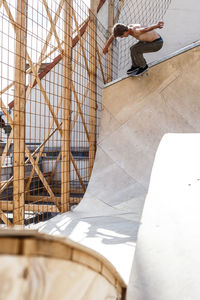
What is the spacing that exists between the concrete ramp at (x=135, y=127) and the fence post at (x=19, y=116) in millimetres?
650

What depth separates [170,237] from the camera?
1.43 meters

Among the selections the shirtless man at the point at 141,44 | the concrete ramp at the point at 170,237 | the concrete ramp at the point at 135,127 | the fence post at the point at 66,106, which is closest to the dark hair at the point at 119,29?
the shirtless man at the point at 141,44

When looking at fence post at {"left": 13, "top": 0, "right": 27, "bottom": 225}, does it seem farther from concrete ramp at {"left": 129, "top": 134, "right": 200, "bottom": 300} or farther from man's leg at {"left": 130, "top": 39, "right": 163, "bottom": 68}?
man's leg at {"left": 130, "top": 39, "right": 163, "bottom": 68}

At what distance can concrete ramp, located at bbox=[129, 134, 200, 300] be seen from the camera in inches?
48.6

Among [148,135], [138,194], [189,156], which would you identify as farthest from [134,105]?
[189,156]

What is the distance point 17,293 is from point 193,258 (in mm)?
1027

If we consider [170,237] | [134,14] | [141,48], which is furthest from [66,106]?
[134,14]

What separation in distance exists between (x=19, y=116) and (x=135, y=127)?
2.47 meters

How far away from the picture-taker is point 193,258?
1.29 m

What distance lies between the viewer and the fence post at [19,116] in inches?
127

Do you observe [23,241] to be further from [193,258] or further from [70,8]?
[70,8]

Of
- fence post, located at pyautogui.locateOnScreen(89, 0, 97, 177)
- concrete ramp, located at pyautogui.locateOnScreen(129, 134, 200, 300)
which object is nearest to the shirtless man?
fence post, located at pyautogui.locateOnScreen(89, 0, 97, 177)

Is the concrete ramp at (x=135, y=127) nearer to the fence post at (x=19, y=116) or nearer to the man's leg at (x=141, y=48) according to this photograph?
the man's leg at (x=141, y=48)

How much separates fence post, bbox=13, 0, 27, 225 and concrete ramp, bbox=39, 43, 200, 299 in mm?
650
